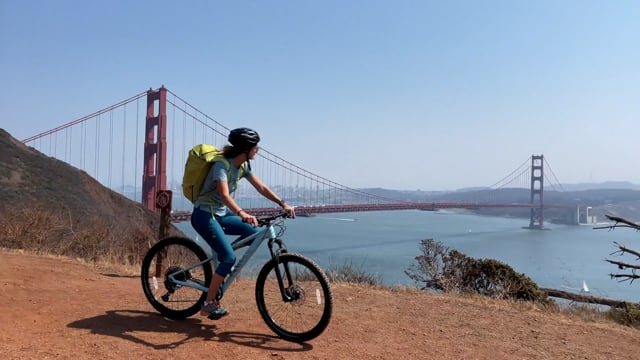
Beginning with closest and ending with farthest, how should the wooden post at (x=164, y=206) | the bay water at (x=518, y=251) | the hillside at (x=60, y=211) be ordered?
the wooden post at (x=164, y=206), the hillside at (x=60, y=211), the bay water at (x=518, y=251)

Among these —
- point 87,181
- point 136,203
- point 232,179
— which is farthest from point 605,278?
point 232,179

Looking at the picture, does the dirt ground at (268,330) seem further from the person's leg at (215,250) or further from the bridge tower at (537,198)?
the bridge tower at (537,198)

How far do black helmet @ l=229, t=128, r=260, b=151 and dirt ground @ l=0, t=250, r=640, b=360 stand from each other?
1247 mm

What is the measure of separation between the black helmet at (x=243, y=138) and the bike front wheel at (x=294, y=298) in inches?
30.4

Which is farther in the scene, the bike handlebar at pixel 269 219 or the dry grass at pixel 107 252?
the dry grass at pixel 107 252

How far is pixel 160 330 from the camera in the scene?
137 inches

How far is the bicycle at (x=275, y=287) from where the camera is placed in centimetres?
333

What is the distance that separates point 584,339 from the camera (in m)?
3.85

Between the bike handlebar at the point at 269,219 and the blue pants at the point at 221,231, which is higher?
the bike handlebar at the point at 269,219

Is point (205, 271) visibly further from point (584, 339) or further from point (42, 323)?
point (584, 339)

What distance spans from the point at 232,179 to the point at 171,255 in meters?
1.08

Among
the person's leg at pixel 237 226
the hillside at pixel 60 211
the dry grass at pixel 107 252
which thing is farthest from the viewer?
the hillside at pixel 60 211

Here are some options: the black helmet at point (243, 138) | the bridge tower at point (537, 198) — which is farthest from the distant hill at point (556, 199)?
the black helmet at point (243, 138)

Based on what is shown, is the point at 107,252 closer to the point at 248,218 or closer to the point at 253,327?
the point at 253,327
